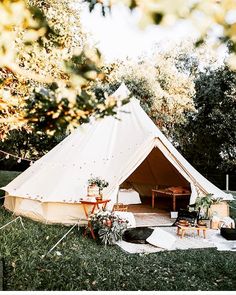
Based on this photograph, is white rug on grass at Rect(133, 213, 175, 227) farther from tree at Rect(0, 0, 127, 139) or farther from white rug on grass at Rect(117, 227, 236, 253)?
tree at Rect(0, 0, 127, 139)

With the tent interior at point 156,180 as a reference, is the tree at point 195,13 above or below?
above

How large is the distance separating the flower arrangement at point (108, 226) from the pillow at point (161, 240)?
1.66 feet

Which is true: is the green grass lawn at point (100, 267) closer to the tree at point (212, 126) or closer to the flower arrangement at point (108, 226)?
the flower arrangement at point (108, 226)

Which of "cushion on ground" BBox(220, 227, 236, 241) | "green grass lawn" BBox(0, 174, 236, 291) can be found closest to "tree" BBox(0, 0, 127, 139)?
"green grass lawn" BBox(0, 174, 236, 291)

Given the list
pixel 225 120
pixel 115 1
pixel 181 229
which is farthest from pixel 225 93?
pixel 115 1

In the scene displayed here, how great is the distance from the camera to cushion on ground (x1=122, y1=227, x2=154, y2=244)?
21.9 feet

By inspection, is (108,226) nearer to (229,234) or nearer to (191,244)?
(191,244)

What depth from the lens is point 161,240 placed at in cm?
648

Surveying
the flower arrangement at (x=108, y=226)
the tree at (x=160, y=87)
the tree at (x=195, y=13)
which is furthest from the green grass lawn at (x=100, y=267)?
the tree at (x=160, y=87)

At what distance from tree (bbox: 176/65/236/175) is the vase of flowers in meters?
10.8

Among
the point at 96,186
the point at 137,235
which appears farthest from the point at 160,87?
the point at 137,235

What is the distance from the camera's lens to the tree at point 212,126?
55.1 ft

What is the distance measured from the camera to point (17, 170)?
874 inches

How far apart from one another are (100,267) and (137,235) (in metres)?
1.86
